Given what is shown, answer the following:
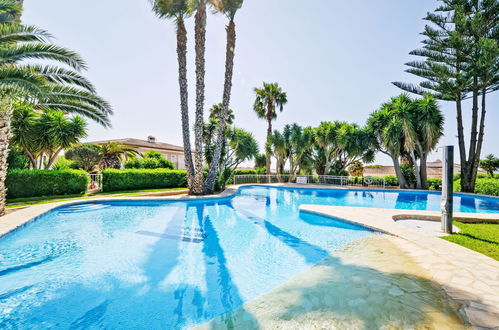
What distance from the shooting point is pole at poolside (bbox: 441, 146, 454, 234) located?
16.3ft

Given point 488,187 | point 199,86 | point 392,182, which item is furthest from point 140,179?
point 488,187

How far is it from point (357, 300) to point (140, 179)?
1498 cm

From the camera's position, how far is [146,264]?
413cm

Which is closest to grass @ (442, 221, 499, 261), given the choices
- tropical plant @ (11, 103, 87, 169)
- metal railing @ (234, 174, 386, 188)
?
metal railing @ (234, 174, 386, 188)

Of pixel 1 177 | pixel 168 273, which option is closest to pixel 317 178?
pixel 168 273

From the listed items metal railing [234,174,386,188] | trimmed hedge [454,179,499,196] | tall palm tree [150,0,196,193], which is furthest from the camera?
metal railing [234,174,386,188]

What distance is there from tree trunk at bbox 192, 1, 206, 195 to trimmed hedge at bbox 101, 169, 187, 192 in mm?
4698

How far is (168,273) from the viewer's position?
12.5ft

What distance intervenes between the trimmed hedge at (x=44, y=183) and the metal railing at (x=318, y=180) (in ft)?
41.2

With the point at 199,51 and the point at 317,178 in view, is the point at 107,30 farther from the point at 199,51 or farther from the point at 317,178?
the point at 317,178

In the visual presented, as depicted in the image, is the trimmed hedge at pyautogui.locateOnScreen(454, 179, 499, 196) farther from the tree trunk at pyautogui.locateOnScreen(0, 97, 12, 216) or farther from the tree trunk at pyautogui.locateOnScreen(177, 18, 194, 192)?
the tree trunk at pyautogui.locateOnScreen(0, 97, 12, 216)

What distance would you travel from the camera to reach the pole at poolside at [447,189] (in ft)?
16.3

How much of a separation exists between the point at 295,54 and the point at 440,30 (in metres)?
11.0

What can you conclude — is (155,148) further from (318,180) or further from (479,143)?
(479,143)
